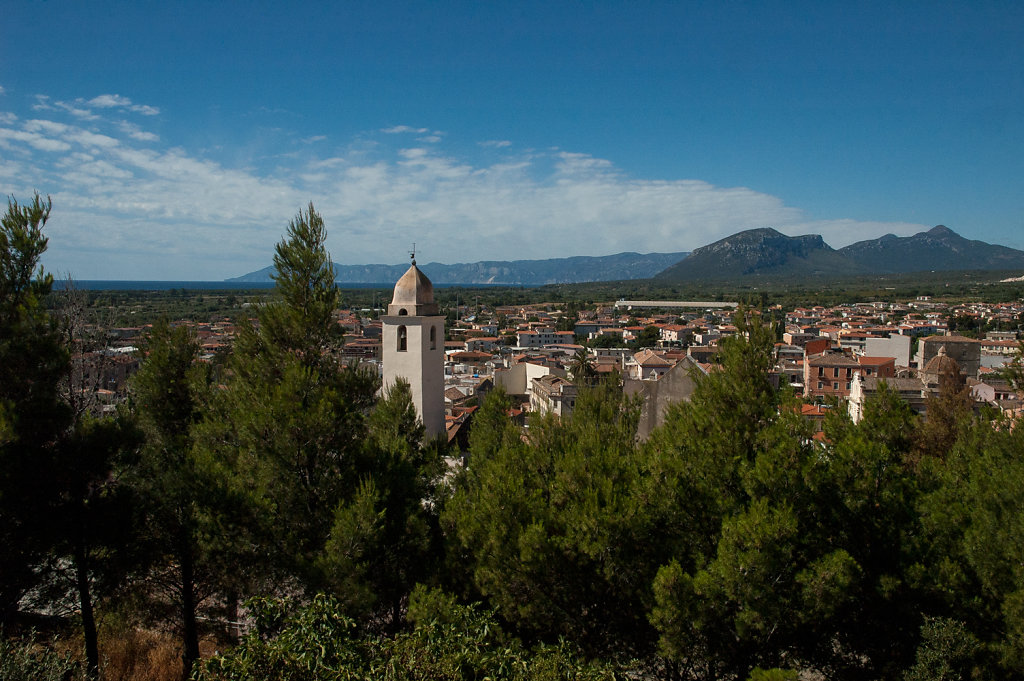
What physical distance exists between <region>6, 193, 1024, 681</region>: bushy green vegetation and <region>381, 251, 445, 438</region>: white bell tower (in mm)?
6235

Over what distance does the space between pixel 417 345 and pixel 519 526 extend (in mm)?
8610

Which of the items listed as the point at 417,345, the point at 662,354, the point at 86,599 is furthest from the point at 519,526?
the point at 662,354

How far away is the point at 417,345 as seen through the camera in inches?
656

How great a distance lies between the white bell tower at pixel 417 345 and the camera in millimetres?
16609

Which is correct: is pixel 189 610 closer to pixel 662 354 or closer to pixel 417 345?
pixel 417 345

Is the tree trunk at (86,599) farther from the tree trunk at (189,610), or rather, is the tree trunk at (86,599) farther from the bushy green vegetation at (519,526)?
the tree trunk at (189,610)

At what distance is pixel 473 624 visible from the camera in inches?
272

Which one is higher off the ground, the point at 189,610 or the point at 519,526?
the point at 519,526

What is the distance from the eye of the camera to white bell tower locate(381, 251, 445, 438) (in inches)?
654

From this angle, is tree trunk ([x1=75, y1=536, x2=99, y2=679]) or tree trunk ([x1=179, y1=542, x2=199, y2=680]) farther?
tree trunk ([x1=179, y1=542, x2=199, y2=680])

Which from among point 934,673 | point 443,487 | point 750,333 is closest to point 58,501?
point 443,487

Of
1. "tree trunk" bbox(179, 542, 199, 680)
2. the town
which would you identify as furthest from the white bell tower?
"tree trunk" bbox(179, 542, 199, 680)

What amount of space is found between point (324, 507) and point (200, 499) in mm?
1768

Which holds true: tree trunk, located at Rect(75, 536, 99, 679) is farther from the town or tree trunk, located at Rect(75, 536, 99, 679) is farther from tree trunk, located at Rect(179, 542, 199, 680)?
the town
